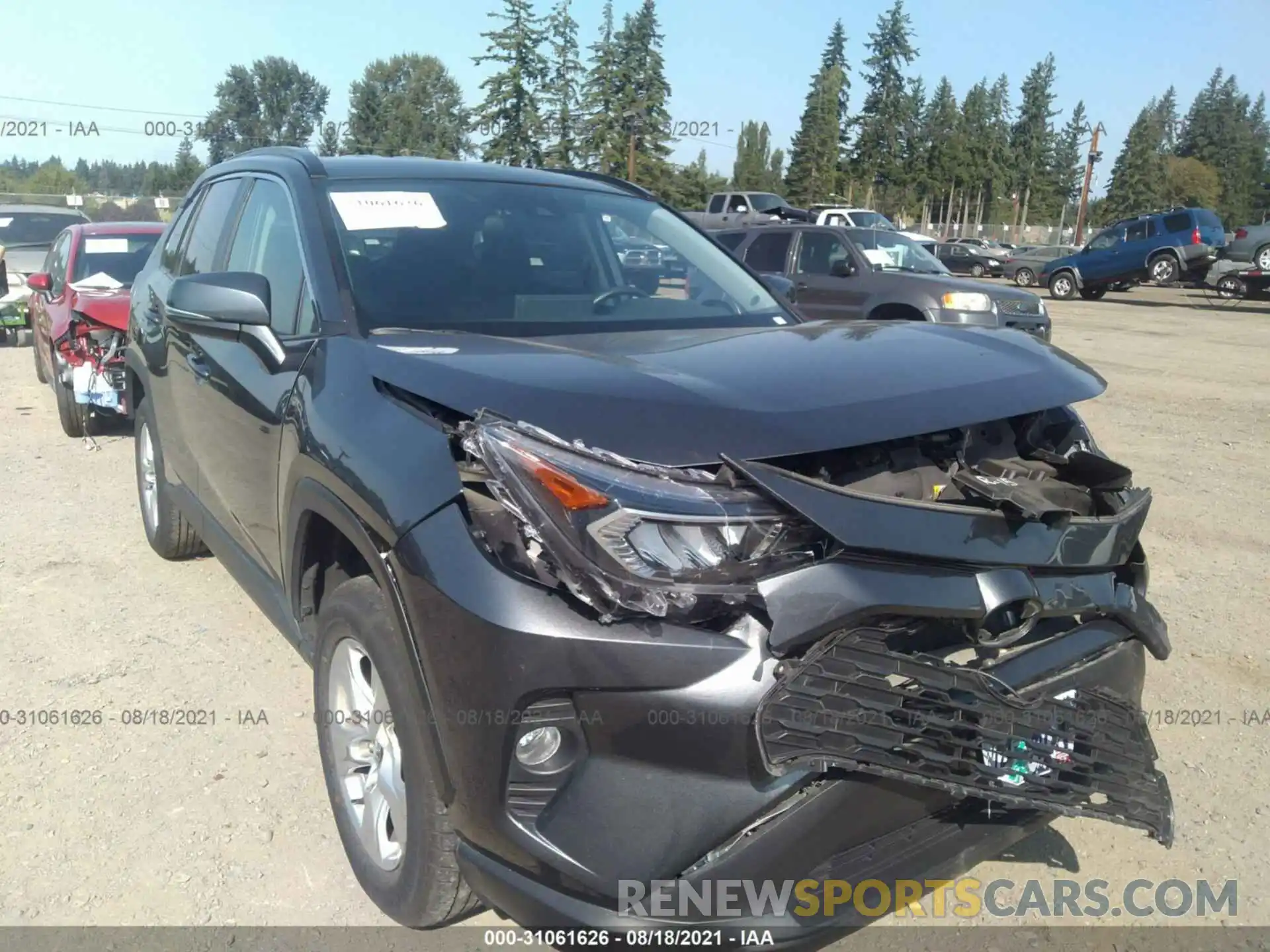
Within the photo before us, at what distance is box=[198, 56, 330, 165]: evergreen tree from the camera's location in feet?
153

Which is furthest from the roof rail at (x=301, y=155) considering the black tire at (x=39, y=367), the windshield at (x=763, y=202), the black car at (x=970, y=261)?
the black car at (x=970, y=261)

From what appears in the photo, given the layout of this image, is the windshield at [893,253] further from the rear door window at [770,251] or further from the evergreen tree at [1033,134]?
the evergreen tree at [1033,134]

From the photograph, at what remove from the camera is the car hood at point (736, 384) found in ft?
7.06

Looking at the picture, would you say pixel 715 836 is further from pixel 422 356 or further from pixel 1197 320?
pixel 1197 320

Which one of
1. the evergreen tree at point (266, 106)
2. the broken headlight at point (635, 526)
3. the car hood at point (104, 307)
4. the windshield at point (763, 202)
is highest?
the evergreen tree at point (266, 106)

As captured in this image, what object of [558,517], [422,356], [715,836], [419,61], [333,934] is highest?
[419,61]

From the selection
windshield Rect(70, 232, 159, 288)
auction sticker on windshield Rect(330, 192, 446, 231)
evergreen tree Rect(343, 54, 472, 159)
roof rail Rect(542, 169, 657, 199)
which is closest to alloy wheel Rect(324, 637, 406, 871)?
auction sticker on windshield Rect(330, 192, 446, 231)

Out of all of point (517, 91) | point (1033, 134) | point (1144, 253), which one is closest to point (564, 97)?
point (517, 91)

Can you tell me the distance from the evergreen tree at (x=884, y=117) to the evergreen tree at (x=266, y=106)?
3526cm

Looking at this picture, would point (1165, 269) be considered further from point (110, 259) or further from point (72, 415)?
point (72, 415)

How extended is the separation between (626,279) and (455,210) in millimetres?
645

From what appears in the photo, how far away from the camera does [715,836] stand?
1.96 meters

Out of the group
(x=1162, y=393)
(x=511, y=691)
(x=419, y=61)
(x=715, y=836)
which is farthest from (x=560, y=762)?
(x=419, y=61)

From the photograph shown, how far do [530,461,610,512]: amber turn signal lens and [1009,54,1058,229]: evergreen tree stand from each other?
9032 centimetres
